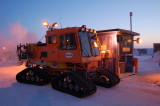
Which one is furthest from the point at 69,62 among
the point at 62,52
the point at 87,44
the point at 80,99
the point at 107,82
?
the point at 107,82

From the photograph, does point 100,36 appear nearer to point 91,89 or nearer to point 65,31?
point 65,31

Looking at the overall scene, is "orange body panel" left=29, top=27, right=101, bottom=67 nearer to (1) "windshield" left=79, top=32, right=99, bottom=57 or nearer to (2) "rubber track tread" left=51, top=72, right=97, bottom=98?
(1) "windshield" left=79, top=32, right=99, bottom=57

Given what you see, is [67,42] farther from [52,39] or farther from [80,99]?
[80,99]

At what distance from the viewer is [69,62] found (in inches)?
311

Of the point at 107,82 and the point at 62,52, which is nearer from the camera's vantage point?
the point at 62,52

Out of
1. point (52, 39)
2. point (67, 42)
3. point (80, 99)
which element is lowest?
point (80, 99)

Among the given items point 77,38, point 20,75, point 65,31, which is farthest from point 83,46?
point 20,75

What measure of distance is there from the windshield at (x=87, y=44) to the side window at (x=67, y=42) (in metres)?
0.41

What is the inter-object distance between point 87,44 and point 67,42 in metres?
1.05

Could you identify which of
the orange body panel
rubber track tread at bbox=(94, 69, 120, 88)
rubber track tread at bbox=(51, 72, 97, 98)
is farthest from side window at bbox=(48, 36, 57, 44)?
rubber track tread at bbox=(94, 69, 120, 88)

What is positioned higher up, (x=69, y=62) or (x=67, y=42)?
(x=67, y=42)

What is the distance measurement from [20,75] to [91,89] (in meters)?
5.44

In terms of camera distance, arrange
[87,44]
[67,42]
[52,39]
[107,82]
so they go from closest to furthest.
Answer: [67,42], [87,44], [52,39], [107,82]

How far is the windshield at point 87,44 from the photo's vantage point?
24.6 feet
